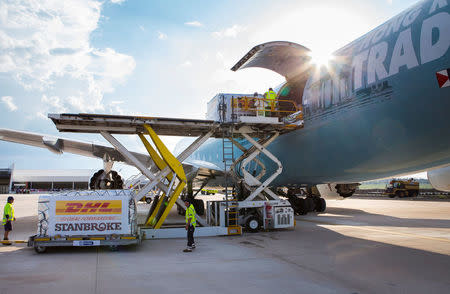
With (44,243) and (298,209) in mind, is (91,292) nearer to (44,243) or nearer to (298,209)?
(44,243)

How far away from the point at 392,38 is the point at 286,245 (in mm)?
5718

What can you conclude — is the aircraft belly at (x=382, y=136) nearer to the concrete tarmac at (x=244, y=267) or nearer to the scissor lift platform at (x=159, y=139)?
the scissor lift platform at (x=159, y=139)

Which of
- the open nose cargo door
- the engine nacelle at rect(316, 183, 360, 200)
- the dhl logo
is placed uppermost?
the open nose cargo door

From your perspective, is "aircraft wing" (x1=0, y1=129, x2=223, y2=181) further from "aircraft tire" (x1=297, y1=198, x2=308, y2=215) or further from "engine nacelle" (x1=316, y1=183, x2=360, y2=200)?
"engine nacelle" (x1=316, y1=183, x2=360, y2=200)

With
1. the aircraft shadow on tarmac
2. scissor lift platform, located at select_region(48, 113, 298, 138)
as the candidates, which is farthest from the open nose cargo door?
the aircraft shadow on tarmac

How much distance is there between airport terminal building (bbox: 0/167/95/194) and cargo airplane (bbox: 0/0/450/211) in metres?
82.7

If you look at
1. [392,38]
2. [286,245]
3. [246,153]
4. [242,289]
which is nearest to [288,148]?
[246,153]

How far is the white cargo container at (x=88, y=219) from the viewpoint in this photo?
845 cm

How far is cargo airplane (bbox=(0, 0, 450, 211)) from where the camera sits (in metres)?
7.07

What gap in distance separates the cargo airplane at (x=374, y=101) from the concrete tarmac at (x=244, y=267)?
7.60 ft

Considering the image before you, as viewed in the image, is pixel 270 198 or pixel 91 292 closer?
pixel 91 292

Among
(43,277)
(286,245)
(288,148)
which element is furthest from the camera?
(288,148)

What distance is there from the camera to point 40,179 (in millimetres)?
91625

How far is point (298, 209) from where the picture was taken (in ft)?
59.0
